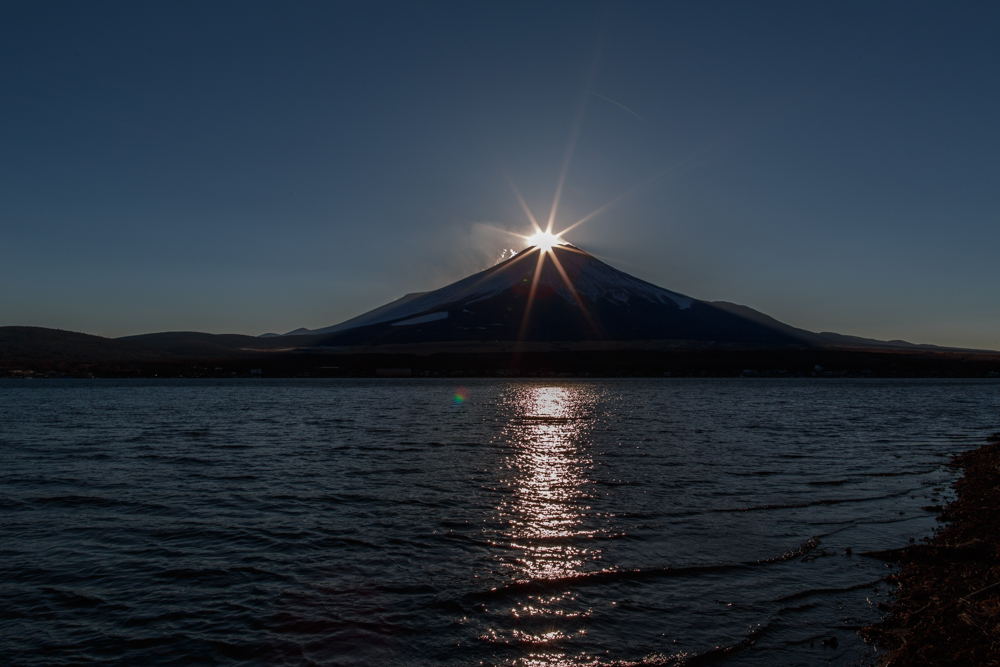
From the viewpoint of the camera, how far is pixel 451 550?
13977 mm

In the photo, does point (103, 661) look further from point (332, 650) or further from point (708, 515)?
point (708, 515)

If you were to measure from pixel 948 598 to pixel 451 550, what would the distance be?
9.75 meters

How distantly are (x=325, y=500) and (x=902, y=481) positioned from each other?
2102 centimetres

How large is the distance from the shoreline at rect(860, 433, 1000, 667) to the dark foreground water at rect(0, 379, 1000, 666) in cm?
52

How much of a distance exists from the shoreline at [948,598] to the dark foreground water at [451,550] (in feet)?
1.69

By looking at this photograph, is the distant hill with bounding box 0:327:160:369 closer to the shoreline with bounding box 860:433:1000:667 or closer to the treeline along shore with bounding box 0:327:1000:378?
the treeline along shore with bounding box 0:327:1000:378

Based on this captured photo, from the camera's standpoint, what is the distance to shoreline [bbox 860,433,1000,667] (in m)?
8.29

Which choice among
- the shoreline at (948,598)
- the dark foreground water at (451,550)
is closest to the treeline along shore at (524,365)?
the dark foreground water at (451,550)

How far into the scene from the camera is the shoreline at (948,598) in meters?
8.29

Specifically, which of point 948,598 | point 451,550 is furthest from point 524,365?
point 948,598

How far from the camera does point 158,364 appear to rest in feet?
484

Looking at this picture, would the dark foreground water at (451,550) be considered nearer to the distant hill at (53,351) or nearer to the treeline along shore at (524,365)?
the treeline along shore at (524,365)

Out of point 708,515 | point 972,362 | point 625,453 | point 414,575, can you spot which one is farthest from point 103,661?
point 972,362

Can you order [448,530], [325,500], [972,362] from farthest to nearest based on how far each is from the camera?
[972,362] < [325,500] < [448,530]
